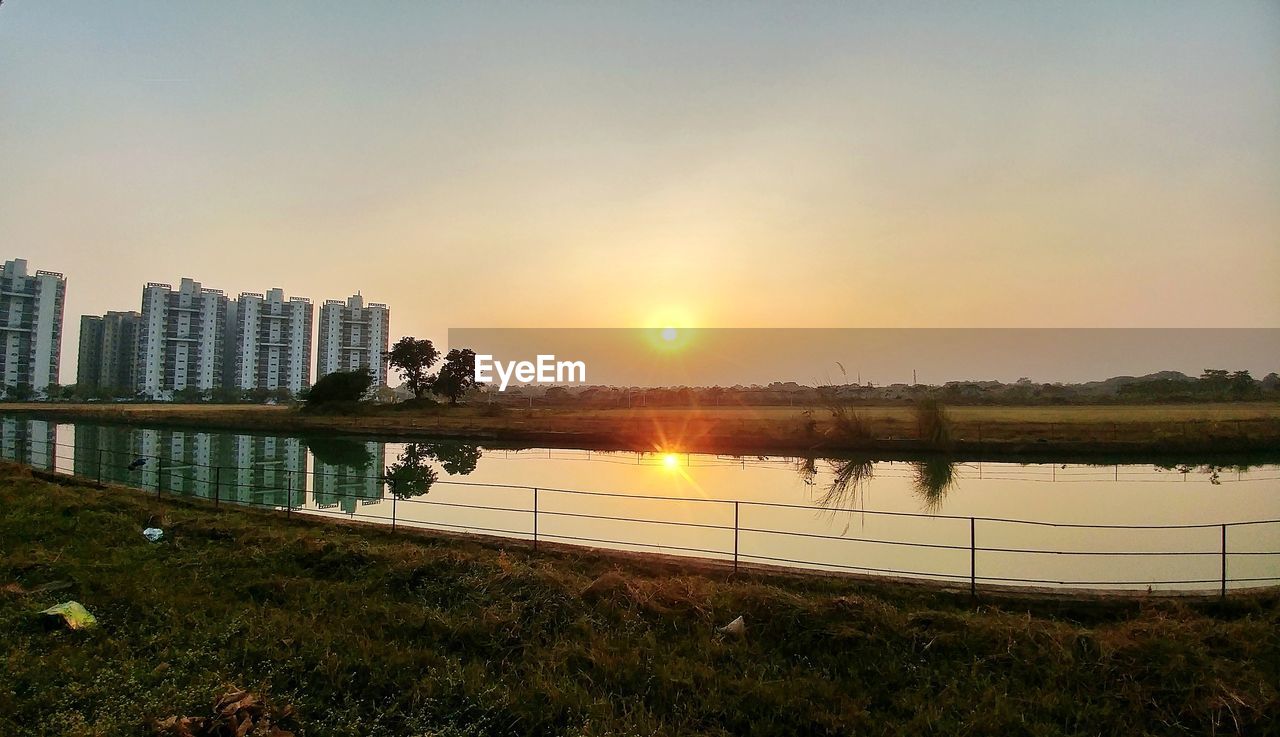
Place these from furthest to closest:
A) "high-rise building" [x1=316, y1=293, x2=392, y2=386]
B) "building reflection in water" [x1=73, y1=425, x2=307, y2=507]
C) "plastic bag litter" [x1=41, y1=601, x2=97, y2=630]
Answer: "high-rise building" [x1=316, y1=293, x2=392, y2=386]
"building reflection in water" [x1=73, y1=425, x2=307, y2=507]
"plastic bag litter" [x1=41, y1=601, x2=97, y2=630]

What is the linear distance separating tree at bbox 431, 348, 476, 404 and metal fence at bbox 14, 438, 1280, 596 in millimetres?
47345

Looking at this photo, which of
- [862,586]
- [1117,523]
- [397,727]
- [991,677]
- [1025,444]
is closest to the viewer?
[397,727]

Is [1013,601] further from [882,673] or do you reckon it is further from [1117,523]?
[1117,523]

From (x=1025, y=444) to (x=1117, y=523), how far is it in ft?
57.5

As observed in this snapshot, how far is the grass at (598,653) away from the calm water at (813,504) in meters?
1.69

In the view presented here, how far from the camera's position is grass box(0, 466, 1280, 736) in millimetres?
4586

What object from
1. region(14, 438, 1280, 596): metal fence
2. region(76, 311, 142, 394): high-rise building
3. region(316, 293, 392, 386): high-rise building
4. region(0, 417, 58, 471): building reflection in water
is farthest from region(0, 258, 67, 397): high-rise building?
region(14, 438, 1280, 596): metal fence

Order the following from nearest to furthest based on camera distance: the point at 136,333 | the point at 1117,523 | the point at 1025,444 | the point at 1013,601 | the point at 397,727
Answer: the point at 397,727
the point at 1013,601
the point at 1117,523
the point at 1025,444
the point at 136,333

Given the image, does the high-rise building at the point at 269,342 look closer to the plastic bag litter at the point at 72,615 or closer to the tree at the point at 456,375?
the tree at the point at 456,375

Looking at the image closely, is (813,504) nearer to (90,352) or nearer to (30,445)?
(30,445)

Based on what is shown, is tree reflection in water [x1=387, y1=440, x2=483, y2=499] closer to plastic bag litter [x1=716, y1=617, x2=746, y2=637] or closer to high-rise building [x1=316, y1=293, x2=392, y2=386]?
plastic bag litter [x1=716, y1=617, x2=746, y2=637]

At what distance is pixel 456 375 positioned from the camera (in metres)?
64.8

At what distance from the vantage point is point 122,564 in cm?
791

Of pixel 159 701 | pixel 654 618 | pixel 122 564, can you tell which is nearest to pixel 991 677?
pixel 654 618
